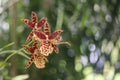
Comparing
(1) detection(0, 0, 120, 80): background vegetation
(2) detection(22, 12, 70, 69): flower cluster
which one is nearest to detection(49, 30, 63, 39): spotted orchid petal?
(2) detection(22, 12, 70, 69): flower cluster

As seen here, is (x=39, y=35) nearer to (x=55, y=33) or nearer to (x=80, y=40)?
(x=55, y=33)

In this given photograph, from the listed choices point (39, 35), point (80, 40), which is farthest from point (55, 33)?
point (80, 40)

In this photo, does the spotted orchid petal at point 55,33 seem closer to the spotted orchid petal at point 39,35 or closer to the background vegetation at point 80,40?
the spotted orchid petal at point 39,35

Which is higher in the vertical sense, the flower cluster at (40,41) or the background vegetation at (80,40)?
the background vegetation at (80,40)

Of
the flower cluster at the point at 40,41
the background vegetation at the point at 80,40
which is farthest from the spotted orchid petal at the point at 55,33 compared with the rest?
the background vegetation at the point at 80,40

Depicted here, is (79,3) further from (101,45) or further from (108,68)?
(108,68)

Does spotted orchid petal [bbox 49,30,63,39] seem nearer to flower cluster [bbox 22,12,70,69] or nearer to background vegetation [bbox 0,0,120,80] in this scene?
flower cluster [bbox 22,12,70,69]

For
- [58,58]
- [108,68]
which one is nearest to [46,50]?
[58,58]

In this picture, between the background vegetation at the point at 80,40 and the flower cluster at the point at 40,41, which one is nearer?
the flower cluster at the point at 40,41
